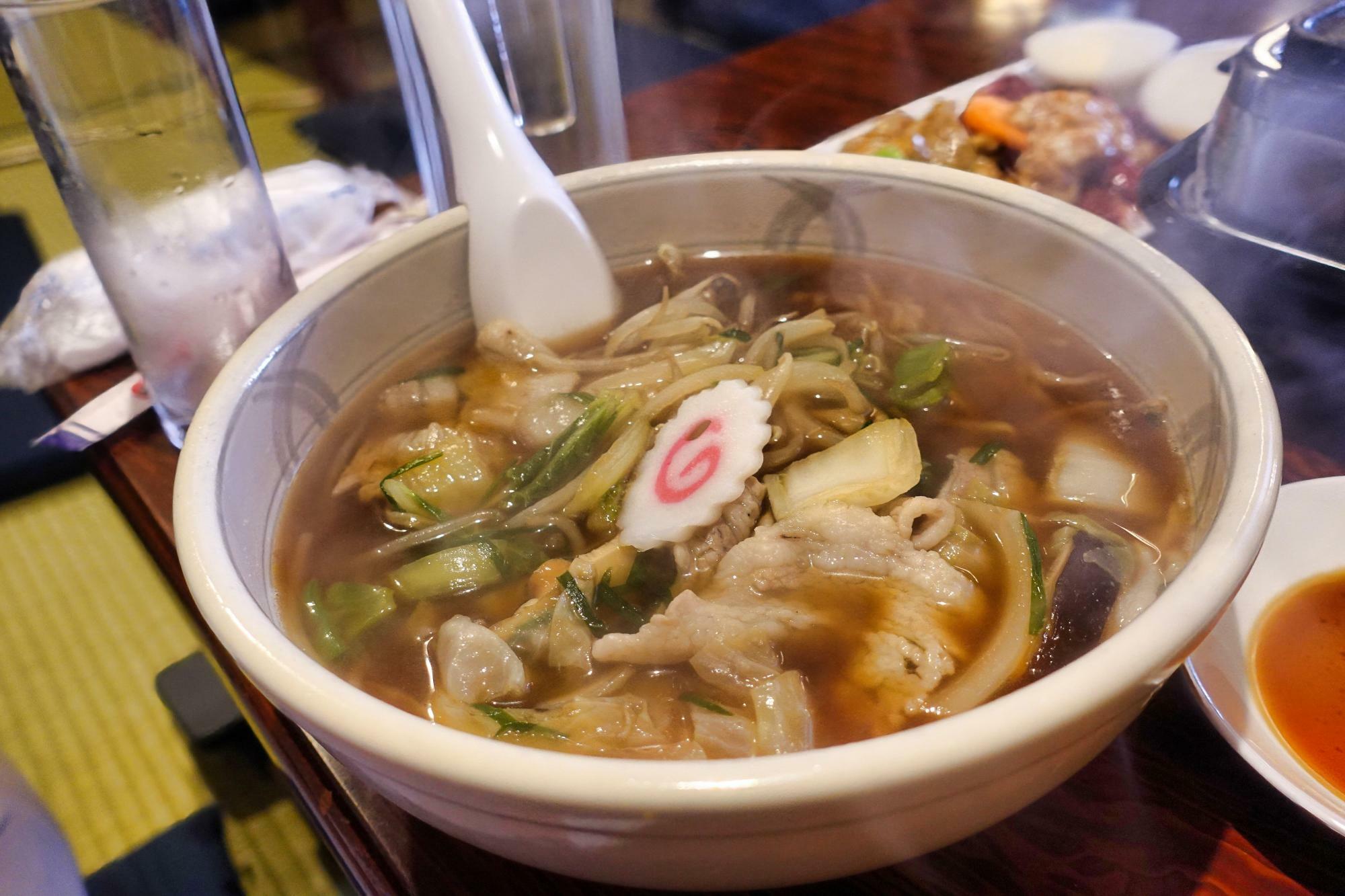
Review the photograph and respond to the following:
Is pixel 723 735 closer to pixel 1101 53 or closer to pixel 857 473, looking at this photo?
pixel 857 473

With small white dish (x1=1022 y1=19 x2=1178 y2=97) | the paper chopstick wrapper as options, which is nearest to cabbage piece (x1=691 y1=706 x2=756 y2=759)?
the paper chopstick wrapper

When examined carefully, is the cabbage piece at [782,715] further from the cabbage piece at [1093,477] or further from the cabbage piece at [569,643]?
the cabbage piece at [1093,477]

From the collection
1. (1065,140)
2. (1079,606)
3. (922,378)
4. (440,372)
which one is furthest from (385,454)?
(1065,140)

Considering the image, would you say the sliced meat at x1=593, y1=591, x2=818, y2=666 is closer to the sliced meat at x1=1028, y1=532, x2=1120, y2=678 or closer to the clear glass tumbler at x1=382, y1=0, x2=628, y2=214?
the sliced meat at x1=1028, y1=532, x2=1120, y2=678

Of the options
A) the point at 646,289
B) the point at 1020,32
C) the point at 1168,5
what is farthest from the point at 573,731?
the point at 1168,5

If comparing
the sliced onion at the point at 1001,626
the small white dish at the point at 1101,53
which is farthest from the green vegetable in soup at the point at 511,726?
the small white dish at the point at 1101,53

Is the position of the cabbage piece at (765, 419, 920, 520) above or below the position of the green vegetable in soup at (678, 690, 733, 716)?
above
